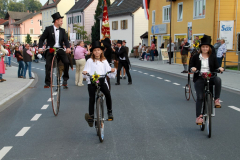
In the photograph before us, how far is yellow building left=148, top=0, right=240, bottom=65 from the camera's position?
86.9 feet

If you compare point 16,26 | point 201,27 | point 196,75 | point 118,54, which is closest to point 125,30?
point 201,27

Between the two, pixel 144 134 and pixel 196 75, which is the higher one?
pixel 196 75

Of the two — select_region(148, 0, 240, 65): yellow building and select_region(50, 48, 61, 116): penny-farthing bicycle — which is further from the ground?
select_region(148, 0, 240, 65): yellow building

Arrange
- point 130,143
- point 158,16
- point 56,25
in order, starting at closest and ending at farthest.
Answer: point 130,143 < point 56,25 < point 158,16

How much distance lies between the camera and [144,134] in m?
7.18

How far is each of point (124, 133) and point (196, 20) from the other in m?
25.2

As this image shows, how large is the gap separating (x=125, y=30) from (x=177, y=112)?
45.6m

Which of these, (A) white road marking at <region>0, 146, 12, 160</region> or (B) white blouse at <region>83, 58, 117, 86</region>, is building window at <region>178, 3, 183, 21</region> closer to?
(B) white blouse at <region>83, 58, 117, 86</region>

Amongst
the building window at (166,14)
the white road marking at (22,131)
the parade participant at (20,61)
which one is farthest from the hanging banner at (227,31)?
the white road marking at (22,131)

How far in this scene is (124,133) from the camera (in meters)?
7.29

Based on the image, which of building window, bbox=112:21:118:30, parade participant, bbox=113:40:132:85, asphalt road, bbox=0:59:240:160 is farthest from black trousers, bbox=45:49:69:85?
building window, bbox=112:21:118:30

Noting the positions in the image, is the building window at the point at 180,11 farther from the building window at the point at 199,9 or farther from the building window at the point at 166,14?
the building window at the point at 166,14

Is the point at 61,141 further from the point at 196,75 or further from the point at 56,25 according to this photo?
the point at 56,25

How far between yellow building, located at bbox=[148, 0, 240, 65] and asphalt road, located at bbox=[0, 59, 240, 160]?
13.1 meters
